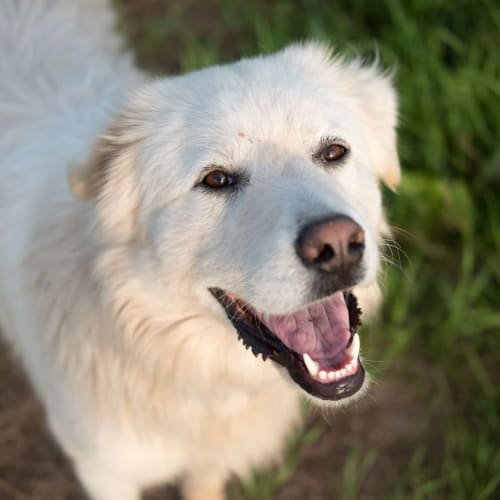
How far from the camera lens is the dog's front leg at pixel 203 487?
9.18 feet

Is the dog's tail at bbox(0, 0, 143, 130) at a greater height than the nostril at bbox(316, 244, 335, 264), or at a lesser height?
lesser

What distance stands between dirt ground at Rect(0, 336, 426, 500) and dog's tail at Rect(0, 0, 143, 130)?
4.54 ft

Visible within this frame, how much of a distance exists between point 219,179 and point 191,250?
214mm

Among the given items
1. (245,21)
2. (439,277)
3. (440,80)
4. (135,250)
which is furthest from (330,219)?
(245,21)

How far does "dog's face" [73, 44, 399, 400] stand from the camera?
5.90 ft

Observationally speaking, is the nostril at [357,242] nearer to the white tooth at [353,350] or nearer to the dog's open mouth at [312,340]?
the dog's open mouth at [312,340]

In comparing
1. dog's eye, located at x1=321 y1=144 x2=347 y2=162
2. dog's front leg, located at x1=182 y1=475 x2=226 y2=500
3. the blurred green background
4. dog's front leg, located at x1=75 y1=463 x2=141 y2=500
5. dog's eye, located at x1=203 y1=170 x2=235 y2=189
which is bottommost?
dog's front leg, located at x1=182 y1=475 x2=226 y2=500

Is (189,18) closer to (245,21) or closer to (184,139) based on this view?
(245,21)

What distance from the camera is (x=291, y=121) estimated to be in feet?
6.49

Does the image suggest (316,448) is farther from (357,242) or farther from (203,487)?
(357,242)

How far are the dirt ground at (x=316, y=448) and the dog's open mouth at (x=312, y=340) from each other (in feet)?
4.24

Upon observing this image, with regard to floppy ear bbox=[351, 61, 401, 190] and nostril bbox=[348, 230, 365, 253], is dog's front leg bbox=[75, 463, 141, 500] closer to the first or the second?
nostril bbox=[348, 230, 365, 253]

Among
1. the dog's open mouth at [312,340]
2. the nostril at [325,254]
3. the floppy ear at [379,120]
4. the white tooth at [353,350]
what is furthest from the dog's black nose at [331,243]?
the floppy ear at [379,120]


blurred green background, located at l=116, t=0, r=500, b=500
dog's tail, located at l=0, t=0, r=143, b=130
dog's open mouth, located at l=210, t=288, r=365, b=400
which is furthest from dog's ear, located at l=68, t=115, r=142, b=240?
blurred green background, located at l=116, t=0, r=500, b=500
